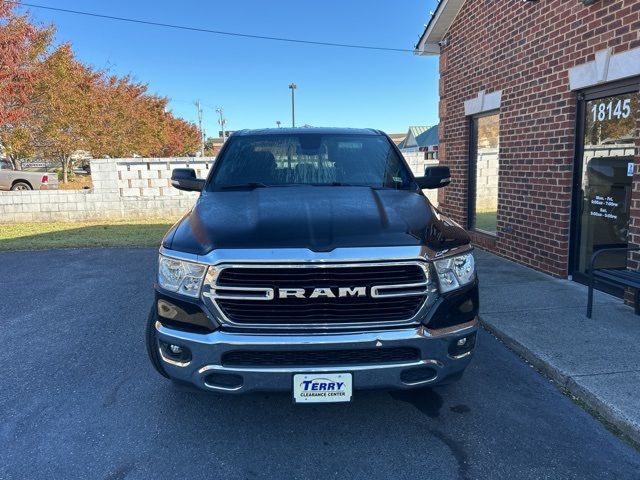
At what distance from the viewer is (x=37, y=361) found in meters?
4.04

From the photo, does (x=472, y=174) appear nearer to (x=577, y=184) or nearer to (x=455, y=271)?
(x=577, y=184)

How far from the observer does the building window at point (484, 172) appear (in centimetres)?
800

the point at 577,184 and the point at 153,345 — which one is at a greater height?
the point at 577,184

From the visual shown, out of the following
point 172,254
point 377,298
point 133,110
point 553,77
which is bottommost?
point 377,298

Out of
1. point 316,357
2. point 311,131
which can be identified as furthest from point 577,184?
point 316,357

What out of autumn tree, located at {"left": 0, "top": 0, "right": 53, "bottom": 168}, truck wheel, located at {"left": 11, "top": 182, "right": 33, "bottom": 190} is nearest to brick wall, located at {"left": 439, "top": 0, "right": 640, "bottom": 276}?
autumn tree, located at {"left": 0, "top": 0, "right": 53, "bottom": 168}

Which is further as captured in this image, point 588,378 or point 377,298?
point 588,378

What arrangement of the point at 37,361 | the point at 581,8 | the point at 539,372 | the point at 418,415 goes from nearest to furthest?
the point at 418,415, the point at 539,372, the point at 37,361, the point at 581,8

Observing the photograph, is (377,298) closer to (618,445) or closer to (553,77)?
(618,445)

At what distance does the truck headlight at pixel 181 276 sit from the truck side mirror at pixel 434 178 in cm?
234

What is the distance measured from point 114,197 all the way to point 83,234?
231 centimetres

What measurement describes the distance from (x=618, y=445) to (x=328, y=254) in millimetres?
2032

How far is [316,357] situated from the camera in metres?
2.53

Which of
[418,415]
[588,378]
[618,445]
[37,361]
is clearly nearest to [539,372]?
[588,378]
